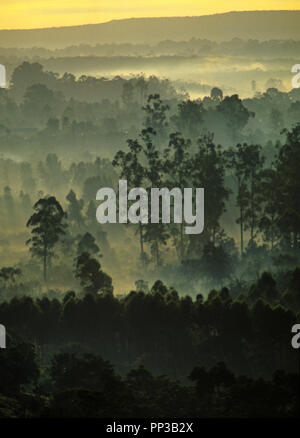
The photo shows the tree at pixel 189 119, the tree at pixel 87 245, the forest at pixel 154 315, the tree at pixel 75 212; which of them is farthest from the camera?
the tree at pixel 189 119

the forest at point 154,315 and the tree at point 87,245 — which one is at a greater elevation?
A: the tree at point 87,245

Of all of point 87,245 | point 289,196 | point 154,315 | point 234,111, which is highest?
point 234,111

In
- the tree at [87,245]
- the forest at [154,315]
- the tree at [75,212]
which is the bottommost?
the forest at [154,315]

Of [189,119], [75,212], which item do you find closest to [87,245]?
[75,212]

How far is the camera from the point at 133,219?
70.9 m

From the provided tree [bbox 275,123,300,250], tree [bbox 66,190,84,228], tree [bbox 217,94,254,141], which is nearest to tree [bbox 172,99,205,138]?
tree [bbox 217,94,254,141]

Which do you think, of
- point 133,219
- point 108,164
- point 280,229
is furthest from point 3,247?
point 280,229

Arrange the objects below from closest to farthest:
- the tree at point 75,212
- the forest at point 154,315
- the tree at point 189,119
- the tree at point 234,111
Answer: the forest at point 154,315, the tree at point 75,212, the tree at point 189,119, the tree at point 234,111

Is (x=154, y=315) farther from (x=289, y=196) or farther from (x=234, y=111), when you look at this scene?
(x=234, y=111)

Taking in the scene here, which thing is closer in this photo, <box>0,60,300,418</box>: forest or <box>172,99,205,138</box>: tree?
<box>0,60,300,418</box>: forest

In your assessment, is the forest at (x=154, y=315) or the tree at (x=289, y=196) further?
the tree at (x=289, y=196)

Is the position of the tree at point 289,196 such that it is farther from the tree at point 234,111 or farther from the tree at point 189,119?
the tree at point 234,111

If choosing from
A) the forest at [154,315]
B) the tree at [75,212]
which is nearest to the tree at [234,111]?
the forest at [154,315]

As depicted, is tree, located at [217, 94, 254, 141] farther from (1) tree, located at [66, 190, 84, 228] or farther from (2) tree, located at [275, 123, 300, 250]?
(2) tree, located at [275, 123, 300, 250]
